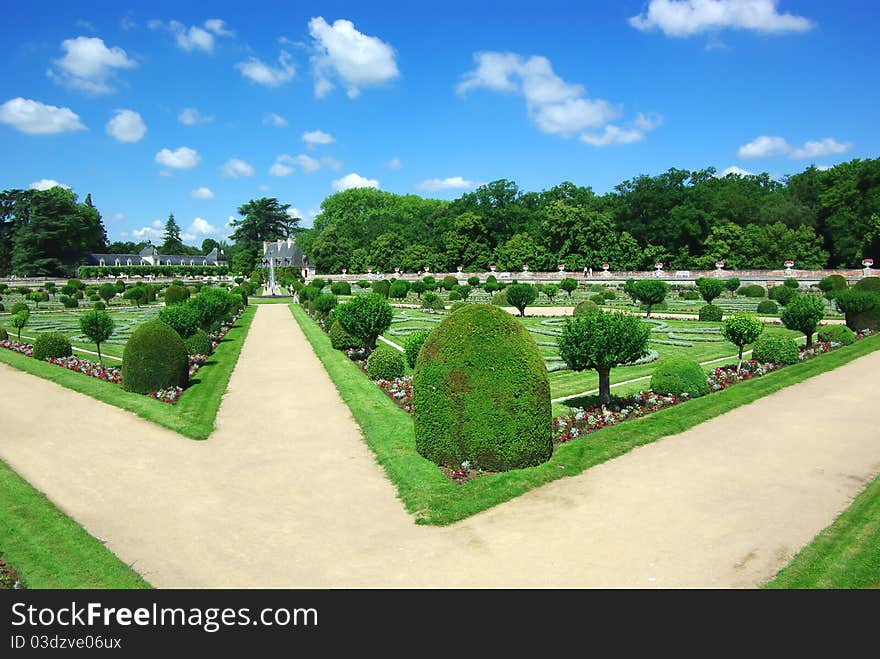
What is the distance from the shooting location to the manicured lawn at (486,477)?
8.54m

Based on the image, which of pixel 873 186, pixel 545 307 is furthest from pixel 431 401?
pixel 873 186

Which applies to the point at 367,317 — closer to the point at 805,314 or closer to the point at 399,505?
the point at 399,505

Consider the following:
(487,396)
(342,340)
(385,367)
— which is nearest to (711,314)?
(342,340)

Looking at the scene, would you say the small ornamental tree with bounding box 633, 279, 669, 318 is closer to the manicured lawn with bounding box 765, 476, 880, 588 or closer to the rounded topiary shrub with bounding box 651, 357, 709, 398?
the rounded topiary shrub with bounding box 651, 357, 709, 398

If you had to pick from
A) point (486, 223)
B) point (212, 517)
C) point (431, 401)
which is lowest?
point (212, 517)

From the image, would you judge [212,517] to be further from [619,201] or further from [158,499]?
[619,201]

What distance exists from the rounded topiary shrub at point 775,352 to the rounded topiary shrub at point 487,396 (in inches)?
463

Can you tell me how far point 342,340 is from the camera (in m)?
23.6

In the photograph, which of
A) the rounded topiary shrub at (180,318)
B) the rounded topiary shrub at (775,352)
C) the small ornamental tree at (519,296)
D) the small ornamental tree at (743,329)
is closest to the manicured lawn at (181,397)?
the rounded topiary shrub at (180,318)

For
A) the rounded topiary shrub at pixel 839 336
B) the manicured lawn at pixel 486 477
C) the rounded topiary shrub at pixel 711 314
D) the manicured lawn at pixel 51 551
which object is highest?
the rounded topiary shrub at pixel 711 314

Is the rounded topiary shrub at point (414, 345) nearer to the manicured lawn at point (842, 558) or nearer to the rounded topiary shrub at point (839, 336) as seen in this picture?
the manicured lawn at point (842, 558)

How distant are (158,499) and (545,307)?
128 ft

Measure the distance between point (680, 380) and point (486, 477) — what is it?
24.4 feet
